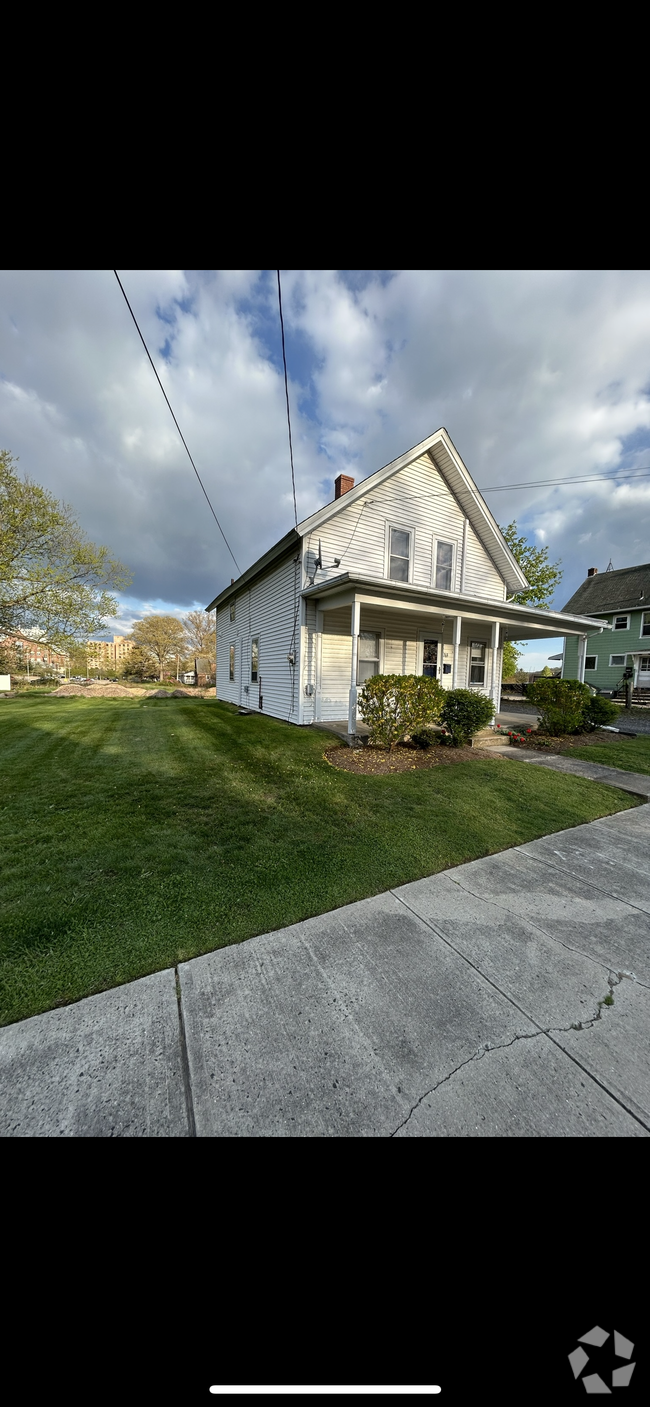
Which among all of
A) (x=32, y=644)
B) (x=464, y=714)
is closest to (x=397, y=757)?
(x=464, y=714)

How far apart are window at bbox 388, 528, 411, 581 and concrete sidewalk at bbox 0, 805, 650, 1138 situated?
940 centimetres

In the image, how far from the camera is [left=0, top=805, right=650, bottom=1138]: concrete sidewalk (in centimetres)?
149

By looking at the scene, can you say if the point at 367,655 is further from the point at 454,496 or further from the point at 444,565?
the point at 454,496

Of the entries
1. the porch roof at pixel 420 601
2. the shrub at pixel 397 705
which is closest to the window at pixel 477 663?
the porch roof at pixel 420 601

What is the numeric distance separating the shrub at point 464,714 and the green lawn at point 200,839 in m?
1.10

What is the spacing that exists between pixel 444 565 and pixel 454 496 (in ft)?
6.58

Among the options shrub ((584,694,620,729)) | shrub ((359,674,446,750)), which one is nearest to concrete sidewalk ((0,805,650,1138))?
shrub ((359,674,446,750))

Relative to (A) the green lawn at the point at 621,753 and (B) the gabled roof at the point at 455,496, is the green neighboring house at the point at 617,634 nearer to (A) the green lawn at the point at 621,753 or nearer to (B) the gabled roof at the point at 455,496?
(B) the gabled roof at the point at 455,496

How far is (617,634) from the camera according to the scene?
2259 cm

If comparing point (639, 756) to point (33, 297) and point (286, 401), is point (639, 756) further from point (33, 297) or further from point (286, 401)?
point (33, 297)

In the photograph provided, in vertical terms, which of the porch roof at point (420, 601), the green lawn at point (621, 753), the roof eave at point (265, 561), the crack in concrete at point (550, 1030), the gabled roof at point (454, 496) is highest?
the gabled roof at point (454, 496)

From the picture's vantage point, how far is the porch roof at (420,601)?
810 cm

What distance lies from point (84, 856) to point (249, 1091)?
247 cm
